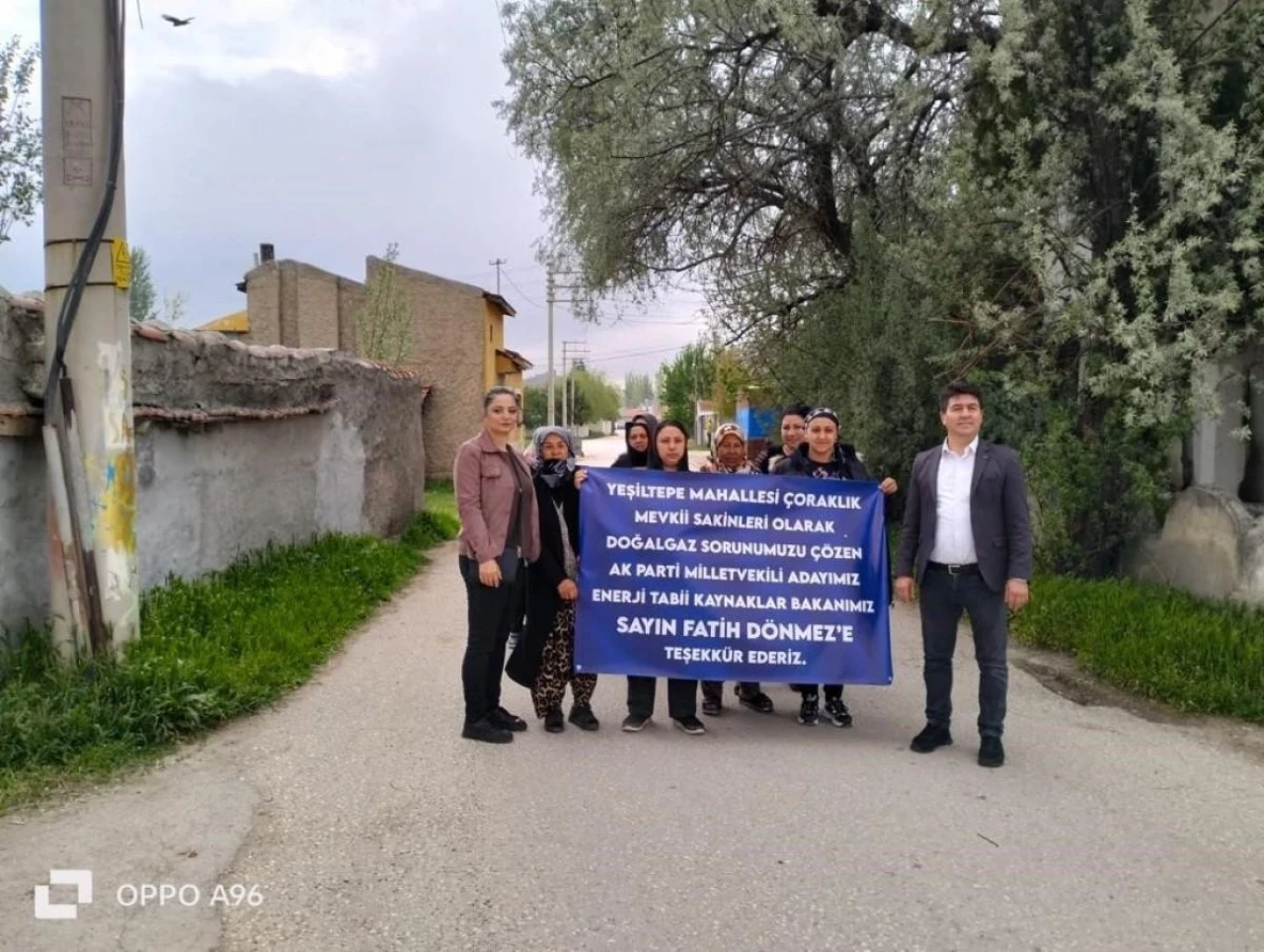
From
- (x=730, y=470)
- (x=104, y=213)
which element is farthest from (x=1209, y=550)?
(x=104, y=213)

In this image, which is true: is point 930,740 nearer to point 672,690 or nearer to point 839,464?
point 672,690

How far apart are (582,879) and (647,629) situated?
6.33 ft

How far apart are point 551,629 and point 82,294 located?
2.93 m

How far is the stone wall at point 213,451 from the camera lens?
530 centimetres

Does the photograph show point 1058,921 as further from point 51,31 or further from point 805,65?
point 805,65

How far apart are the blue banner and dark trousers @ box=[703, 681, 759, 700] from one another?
16.0 inches

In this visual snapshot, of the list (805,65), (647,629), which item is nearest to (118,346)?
(647,629)

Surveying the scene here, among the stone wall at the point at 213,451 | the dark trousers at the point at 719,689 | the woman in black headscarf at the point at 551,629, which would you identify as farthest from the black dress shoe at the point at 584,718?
the stone wall at the point at 213,451

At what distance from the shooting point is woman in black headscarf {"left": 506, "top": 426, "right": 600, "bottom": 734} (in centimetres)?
535

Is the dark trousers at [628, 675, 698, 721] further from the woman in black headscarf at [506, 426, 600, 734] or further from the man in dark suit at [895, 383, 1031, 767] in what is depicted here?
the man in dark suit at [895, 383, 1031, 767]

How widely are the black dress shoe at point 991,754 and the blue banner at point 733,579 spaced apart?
63 centimetres

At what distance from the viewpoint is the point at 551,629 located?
5.39 m

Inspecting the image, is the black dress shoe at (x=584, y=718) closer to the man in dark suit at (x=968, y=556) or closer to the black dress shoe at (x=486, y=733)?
the black dress shoe at (x=486, y=733)

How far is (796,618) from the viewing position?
5.39m
